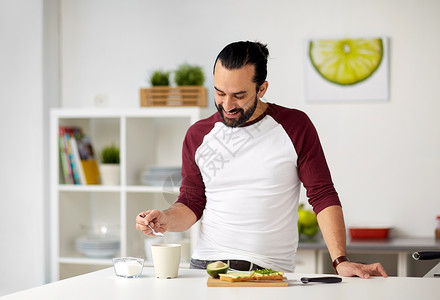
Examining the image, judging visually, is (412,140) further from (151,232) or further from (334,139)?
(151,232)

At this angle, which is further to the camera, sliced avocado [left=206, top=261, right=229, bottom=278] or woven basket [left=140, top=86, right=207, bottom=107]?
woven basket [left=140, top=86, right=207, bottom=107]

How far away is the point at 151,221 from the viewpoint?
202 centimetres

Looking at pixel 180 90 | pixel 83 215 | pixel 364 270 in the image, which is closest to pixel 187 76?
pixel 180 90

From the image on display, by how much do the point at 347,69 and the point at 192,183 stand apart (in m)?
1.83

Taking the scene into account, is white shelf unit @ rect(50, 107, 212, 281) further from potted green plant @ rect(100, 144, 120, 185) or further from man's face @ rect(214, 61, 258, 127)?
man's face @ rect(214, 61, 258, 127)

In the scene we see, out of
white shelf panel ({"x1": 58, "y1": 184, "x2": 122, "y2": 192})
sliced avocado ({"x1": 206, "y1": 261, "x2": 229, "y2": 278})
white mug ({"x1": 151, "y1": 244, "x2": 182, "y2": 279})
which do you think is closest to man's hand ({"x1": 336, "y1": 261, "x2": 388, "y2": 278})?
sliced avocado ({"x1": 206, "y1": 261, "x2": 229, "y2": 278})

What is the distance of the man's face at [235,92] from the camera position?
7.25ft

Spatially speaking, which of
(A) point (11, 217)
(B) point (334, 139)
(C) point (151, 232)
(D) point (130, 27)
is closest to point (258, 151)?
(C) point (151, 232)

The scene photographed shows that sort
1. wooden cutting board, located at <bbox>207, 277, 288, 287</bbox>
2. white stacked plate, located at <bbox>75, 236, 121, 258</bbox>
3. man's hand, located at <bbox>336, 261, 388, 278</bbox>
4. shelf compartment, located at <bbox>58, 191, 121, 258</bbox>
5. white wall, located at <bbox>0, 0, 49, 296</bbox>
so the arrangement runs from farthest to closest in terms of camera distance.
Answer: white wall, located at <bbox>0, 0, 49, 296</bbox>
shelf compartment, located at <bbox>58, 191, 121, 258</bbox>
white stacked plate, located at <bbox>75, 236, 121, 258</bbox>
man's hand, located at <bbox>336, 261, 388, 278</bbox>
wooden cutting board, located at <bbox>207, 277, 288, 287</bbox>

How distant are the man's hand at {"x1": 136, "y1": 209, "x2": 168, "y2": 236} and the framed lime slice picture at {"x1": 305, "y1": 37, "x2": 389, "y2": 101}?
6.77ft

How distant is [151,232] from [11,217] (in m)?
2.48

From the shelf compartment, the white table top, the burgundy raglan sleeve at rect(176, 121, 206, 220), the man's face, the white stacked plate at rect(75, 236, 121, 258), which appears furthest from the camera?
the shelf compartment

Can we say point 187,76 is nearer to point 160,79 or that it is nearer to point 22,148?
point 160,79

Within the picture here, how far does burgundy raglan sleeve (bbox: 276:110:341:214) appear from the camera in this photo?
2.23m
